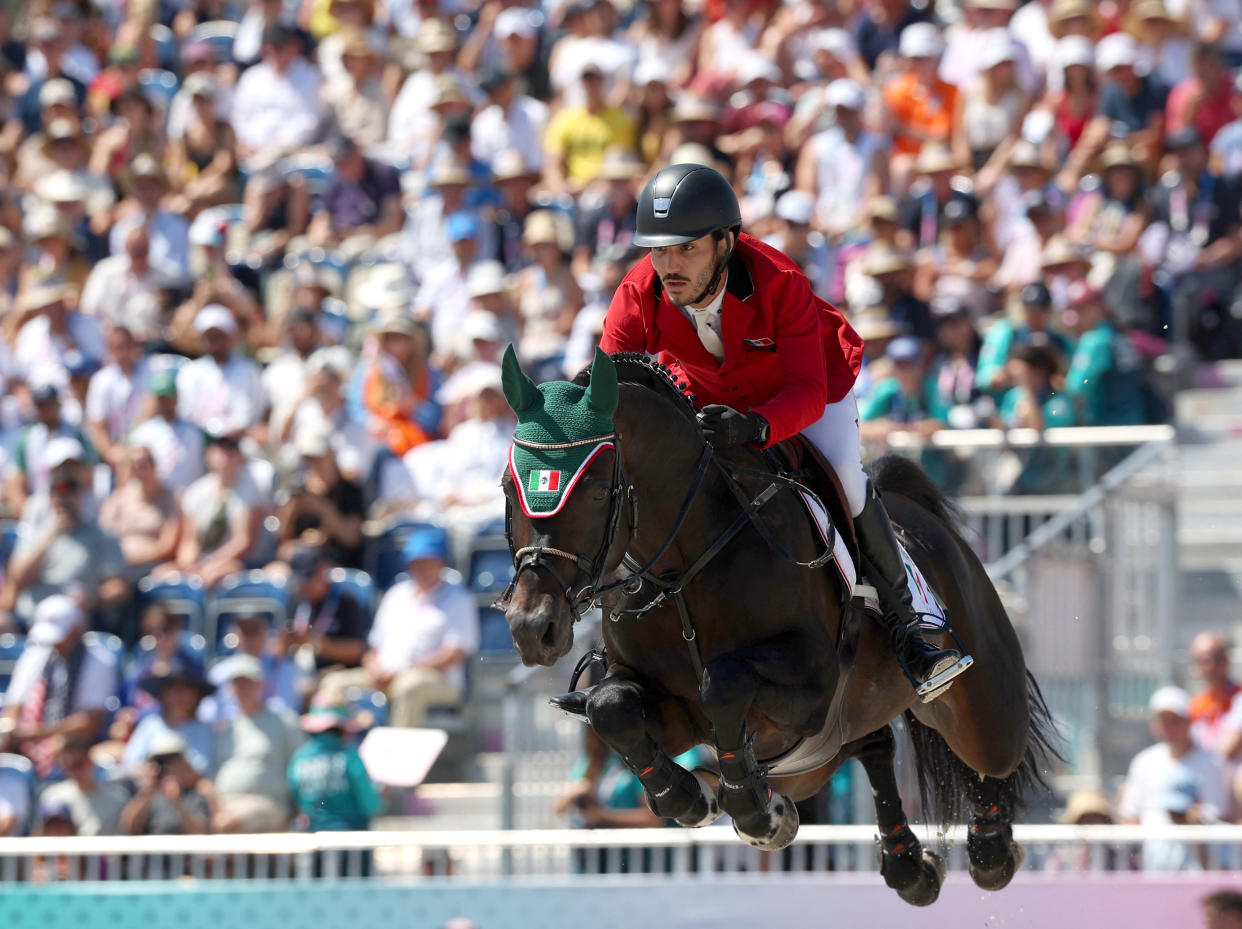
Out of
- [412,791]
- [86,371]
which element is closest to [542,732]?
[412,791]

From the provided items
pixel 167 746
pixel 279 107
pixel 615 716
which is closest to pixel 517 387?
pixel 615 716

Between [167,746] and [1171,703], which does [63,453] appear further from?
[1171,703]

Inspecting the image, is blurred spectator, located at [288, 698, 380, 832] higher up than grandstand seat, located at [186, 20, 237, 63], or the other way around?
grandstand seat, located at [186, 20, 237, 63]

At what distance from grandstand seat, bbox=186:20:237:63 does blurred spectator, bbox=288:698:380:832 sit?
28.2 feet

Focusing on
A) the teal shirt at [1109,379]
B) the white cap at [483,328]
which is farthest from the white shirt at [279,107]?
the teal shirt at [1109,379]

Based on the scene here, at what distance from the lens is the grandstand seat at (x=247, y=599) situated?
11.0m

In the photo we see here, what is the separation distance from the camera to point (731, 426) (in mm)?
5441

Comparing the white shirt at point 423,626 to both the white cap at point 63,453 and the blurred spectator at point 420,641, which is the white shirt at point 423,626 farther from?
the white cap at point 63,453

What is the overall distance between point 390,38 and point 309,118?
144 centimetres

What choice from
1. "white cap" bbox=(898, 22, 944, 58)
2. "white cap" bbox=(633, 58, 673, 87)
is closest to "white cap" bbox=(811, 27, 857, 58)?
"white cap" bbox=(898, 22, 944, 58)

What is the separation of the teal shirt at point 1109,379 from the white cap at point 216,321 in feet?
19.0

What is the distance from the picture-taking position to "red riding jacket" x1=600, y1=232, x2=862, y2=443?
18.7ft

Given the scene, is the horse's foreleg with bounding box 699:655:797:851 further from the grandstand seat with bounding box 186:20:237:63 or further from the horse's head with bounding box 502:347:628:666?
the grandstand seat with bounding box 186:20:237:63

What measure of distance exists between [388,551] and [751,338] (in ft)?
19.4
